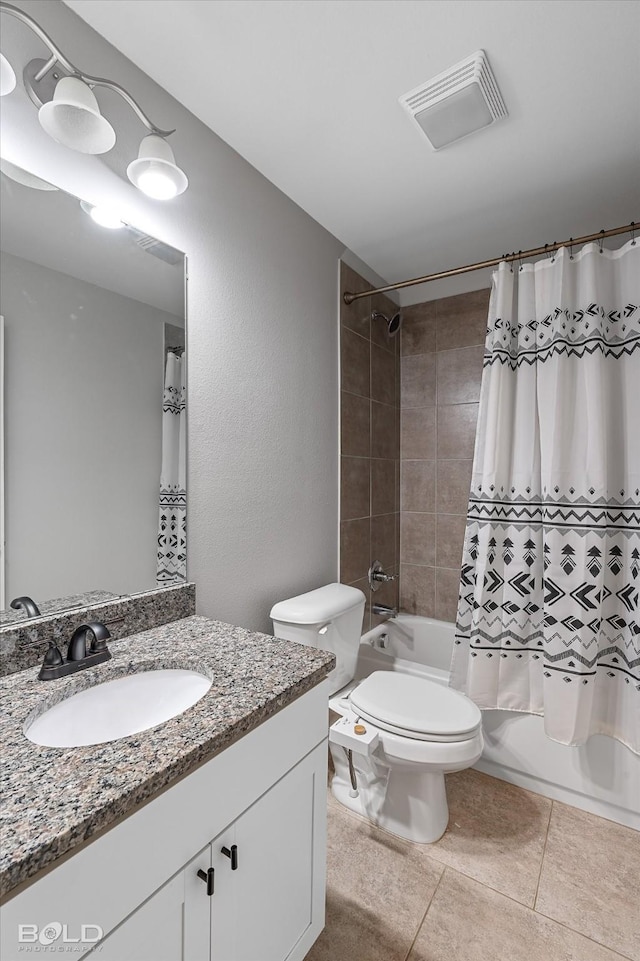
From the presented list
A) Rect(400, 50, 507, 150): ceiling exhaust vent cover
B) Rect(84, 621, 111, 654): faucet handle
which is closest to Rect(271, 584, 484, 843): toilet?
Rect(84, 621, 111, 654): faucet handle

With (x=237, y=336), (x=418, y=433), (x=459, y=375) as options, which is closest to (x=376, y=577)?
(x=418, y=433)

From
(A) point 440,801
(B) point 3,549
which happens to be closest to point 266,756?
(B) point 3,549

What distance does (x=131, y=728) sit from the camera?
3.18ft

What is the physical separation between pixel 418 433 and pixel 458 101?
168cm

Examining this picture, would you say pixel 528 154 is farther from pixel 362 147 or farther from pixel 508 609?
pixel 508 609

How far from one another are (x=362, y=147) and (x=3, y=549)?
167 cm

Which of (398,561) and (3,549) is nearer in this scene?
(3,549)

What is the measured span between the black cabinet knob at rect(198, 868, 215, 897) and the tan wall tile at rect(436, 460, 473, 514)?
2.18m

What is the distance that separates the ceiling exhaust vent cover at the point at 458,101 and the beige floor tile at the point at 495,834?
240 centimetres

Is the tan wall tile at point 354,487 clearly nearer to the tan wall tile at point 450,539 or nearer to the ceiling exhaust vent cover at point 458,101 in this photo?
the tan wall tile at point 450,539

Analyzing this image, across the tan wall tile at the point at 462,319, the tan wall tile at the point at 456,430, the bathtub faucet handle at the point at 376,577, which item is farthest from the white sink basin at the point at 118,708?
the tan wall tile at the point at 462,319

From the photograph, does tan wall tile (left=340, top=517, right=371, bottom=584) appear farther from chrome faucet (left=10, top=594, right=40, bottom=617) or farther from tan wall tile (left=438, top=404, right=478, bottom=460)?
chrome faucet (left=10, top=594, right=40, bottom=617)

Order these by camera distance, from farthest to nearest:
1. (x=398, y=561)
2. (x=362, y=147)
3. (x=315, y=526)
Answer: (x=398, y=561) < (x=315, y=526) < (x=362, y=147)

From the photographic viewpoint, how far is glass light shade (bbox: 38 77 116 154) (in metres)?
0.96
